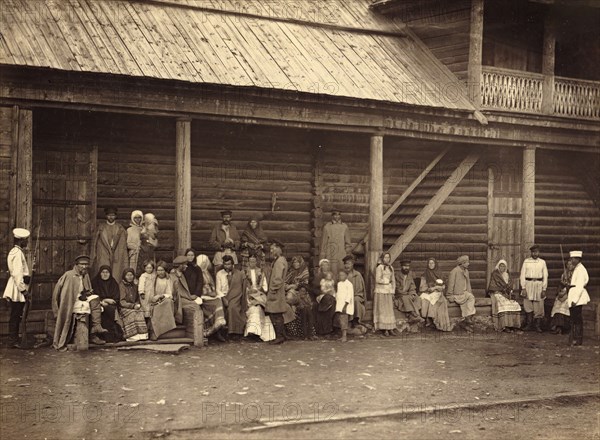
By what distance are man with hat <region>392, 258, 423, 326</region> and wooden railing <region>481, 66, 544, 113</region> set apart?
398 cm

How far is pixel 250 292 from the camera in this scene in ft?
42.1

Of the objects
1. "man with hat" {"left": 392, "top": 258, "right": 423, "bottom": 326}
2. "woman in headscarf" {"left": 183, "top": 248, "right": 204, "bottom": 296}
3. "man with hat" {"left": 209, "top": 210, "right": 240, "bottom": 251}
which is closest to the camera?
"woman in headscarf" {"left": 183, "top": 248, "right": 204, "bottom": 296}

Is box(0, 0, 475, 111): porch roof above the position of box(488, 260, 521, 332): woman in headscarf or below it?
above

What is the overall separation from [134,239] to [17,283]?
2496mm

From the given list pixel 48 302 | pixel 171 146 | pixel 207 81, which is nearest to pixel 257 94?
pixel 207 81

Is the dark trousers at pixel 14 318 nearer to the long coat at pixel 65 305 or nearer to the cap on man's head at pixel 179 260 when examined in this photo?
the long coat at pixel 65 305

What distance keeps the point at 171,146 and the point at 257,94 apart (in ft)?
8.42

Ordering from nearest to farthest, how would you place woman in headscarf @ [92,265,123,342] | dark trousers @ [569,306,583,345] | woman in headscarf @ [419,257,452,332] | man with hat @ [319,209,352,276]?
1. woman in headscarf @ [92,265,123,342]
2. dark trousers @ [569,306,583,345]
3. woman in headscarf @ [419,257,452,332]
4. man with hat @ [319,209,352,276]

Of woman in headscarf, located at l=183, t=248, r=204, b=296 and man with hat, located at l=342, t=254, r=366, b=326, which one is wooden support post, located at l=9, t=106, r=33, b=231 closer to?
woman in headscarf, located at l=183, t=248, r=204, b=296

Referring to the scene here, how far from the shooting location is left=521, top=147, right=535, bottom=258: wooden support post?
1661 centimetres

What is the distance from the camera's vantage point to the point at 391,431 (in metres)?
7.62

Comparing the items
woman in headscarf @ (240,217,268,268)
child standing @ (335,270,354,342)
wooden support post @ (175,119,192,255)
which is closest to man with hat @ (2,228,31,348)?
wooden support post @ (175,119,192,255)

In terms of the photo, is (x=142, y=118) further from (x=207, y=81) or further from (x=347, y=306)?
(x=347, y=306)

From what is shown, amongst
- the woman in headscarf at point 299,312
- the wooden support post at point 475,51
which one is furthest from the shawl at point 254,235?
the wooden support post at point 475,51
